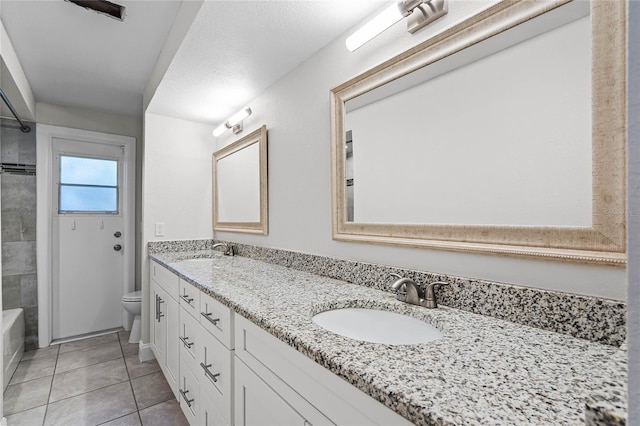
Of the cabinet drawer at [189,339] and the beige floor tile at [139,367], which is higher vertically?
the cabinet drawer at [189,339]

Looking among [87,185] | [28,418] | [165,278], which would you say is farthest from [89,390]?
[87,185]

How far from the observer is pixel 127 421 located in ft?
5.84

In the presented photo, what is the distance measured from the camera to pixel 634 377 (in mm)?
264

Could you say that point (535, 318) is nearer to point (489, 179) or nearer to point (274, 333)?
point (489, 179)

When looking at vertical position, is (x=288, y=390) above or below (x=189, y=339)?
above

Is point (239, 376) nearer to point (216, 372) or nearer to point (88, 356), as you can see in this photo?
point (216, 372)

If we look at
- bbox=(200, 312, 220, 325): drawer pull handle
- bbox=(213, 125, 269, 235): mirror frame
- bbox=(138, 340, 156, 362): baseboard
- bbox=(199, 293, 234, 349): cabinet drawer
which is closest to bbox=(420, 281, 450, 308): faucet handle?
bbox=(199, 293, 234, 349): cabinet drawer

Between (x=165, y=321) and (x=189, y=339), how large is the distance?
59cm

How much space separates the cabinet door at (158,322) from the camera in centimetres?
214

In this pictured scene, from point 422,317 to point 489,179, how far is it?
1.57 feet

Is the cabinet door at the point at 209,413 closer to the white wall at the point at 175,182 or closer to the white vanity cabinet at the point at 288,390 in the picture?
the white vanity cabinet at the point at 288,390

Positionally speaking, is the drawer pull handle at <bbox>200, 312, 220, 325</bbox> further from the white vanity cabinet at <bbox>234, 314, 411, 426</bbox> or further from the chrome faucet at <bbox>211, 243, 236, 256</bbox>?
the chrome faucet at <bbox>211, 243, 236, 256</bbox>

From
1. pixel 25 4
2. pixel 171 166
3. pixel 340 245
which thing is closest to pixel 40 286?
pixel 171 166

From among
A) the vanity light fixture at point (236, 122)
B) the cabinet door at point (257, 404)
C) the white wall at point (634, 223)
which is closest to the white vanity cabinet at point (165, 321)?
the cabinet door at point (257, 404)
